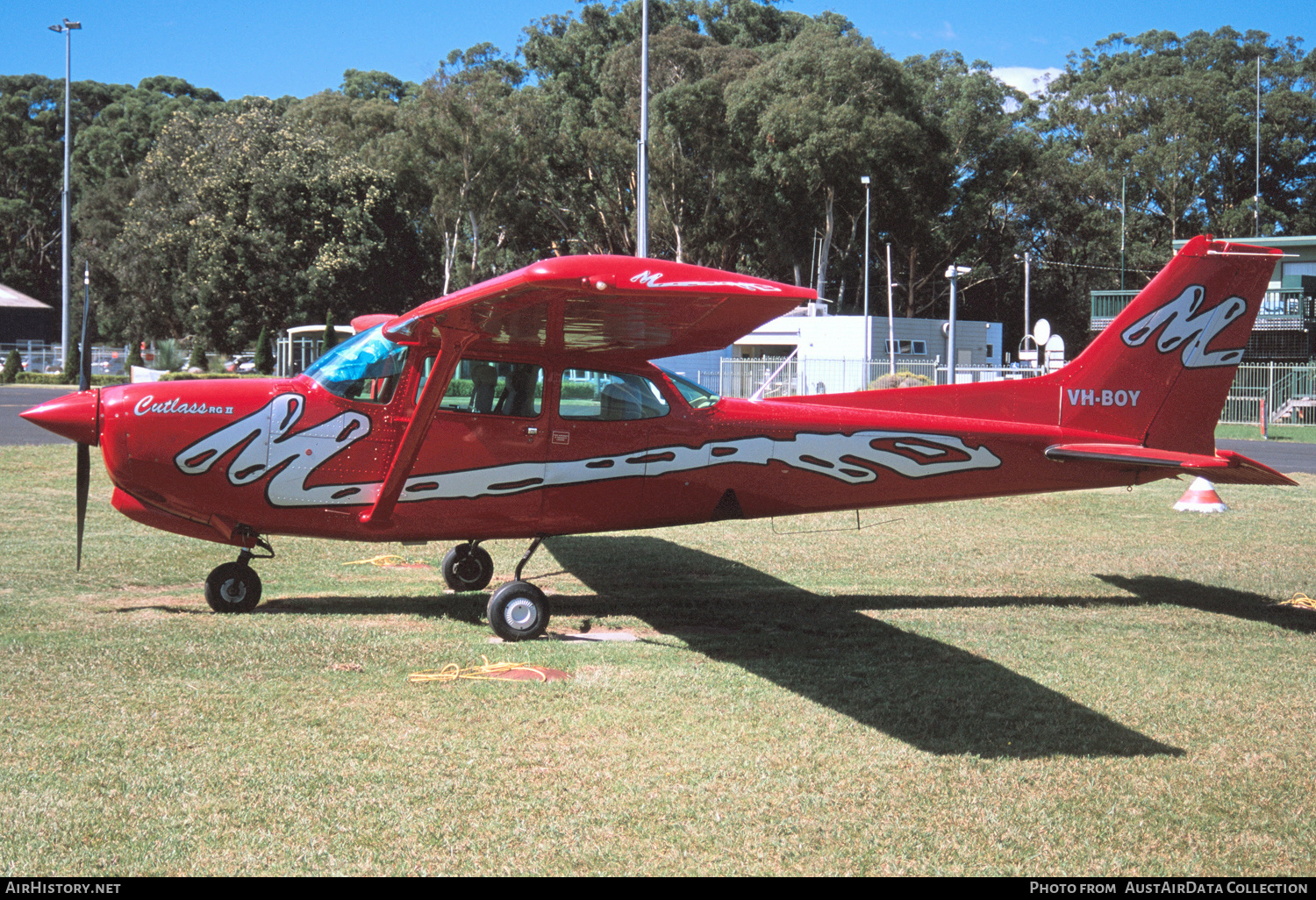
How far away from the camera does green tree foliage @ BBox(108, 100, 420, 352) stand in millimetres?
47906

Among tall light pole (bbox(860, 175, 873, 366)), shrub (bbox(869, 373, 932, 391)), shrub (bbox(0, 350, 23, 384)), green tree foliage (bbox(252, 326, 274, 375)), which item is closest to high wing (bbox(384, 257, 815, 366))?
shrub (bbox(869, 373, 932, 391))

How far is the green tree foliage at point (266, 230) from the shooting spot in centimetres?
4791

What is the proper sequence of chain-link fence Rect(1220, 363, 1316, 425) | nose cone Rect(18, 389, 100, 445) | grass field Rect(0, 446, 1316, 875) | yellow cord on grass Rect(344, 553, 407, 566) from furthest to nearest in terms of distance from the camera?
chain-link fence Rect(1220, 363, 1316, 425) < yellow cord on grass Rect(344, 553, 407, 566) < nose cone Rect(18, 389, 100, 445) < grass field Rect(0, 446, 1316, 875)

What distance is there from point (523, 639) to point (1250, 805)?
4.54m

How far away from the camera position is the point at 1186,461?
768cm

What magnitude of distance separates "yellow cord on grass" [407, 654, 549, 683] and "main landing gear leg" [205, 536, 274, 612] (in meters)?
2.17

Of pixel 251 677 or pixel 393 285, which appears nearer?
pixel 251 677

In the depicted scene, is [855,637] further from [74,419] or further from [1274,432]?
[1274,432]

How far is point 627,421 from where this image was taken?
26.3ft

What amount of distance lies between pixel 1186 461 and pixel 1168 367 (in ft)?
4.42

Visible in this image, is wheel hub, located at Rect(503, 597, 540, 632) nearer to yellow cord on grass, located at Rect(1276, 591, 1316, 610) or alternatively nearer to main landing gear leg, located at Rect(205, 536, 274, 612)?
main landing gear leg, located at Rect(205, 536, 274, 612)

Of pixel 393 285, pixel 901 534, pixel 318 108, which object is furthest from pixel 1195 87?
pixel 901 534

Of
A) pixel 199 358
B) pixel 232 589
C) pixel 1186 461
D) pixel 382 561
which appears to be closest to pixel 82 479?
pixel 232 589

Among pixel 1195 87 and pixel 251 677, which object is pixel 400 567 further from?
pixel 1195 87
